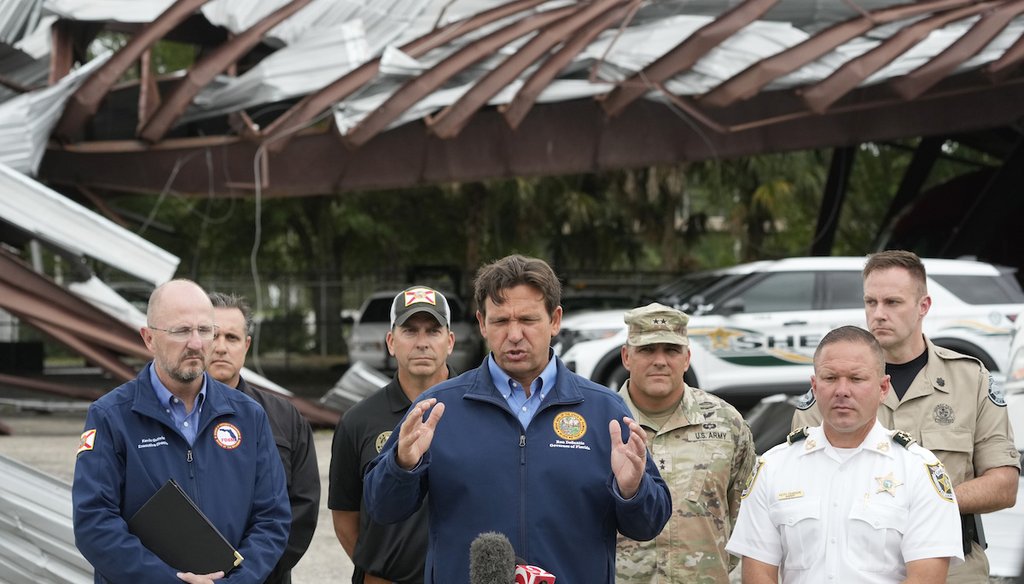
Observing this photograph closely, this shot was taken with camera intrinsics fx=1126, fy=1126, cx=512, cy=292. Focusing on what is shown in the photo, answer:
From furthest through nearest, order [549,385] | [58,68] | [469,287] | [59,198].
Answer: [469,287]
[58,68]
[59,198]
[549,385]

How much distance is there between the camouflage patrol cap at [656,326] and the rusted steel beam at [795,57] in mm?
9451

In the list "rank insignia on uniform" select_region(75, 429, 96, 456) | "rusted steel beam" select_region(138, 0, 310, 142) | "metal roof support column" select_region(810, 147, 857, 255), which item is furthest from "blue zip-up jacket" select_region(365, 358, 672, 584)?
"metal roof support column" select_region(810, 147, 857, 255)

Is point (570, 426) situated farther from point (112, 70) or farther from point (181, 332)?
point (112, 70)

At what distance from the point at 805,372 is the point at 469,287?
36.6ft

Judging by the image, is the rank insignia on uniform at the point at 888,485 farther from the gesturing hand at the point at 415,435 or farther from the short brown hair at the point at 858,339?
the gesturing hand at the point at 415,435

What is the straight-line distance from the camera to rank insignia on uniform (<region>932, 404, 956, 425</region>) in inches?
147

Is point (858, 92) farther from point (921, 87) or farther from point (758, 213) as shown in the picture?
point (758, 213)

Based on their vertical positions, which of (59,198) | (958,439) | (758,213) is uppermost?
(758,213)

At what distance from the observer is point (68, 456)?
1081 cm

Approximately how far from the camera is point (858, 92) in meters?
15.2

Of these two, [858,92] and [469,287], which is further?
[469,287]

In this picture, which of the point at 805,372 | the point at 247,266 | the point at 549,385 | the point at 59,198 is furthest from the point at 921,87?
the point at 247,266

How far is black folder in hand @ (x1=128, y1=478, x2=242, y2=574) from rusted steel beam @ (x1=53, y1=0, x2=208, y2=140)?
1131 cm

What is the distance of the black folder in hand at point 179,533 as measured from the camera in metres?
3.22
